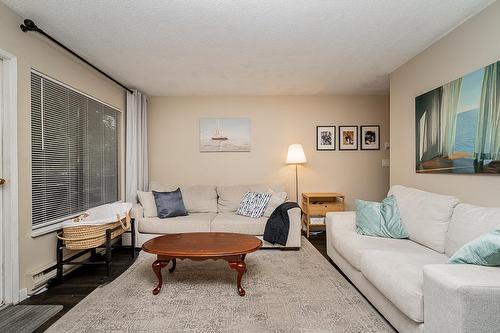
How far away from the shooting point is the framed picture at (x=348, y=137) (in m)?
4.84

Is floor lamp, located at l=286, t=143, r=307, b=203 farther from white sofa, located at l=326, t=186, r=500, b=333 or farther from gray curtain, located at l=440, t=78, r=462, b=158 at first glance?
gray curtain, located at l=440, t=78, r=462, b=158

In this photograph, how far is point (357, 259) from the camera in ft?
7.73

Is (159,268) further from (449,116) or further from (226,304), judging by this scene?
(449,116)

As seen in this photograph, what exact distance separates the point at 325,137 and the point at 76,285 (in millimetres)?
4146

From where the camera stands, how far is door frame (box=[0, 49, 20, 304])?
88.0 inches

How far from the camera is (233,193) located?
4.38 m

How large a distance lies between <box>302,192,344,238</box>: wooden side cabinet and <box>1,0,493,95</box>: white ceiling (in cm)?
186

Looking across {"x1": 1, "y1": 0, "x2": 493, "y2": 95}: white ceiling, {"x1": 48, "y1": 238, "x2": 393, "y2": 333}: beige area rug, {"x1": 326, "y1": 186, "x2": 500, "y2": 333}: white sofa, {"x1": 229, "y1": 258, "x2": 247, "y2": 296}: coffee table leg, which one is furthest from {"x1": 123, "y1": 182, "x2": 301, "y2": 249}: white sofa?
{"x1": 1, "y1": 0, "x2": 493, "y2": 95}: white ceiling

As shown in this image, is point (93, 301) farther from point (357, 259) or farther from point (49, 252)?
point (357, 259)

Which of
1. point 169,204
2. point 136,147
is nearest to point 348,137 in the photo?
point 169,204

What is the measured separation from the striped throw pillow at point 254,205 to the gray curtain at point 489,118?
2.52 m

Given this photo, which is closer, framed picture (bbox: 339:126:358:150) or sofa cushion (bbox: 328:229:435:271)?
sofa cushion (bbox: 328:229:435:271)

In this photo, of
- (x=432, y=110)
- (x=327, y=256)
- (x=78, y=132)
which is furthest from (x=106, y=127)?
(x=432, y=110)

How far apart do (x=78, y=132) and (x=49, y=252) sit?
139 centimetres
